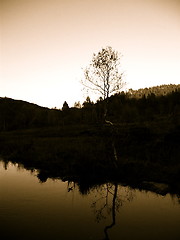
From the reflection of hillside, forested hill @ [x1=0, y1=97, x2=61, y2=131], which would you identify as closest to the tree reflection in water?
the reflection of hillside

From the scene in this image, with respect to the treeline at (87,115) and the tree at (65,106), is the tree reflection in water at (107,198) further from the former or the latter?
the tree at (65,106)

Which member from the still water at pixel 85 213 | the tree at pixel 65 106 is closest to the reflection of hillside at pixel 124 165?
the still water at pixel 85 213

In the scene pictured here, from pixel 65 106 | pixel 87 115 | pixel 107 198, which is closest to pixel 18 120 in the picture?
pixel 65 106

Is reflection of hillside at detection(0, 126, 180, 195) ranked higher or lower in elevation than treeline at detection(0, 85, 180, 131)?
lower

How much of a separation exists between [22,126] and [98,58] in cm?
9003

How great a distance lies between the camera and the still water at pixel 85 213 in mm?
11383

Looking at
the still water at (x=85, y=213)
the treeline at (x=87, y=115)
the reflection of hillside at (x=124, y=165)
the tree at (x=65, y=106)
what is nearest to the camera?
the still water at (x=85, y=213)

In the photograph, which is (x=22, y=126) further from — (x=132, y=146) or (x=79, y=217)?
(x=79, y=217)

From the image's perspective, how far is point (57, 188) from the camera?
64.1 feet

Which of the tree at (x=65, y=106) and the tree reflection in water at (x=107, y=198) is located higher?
the tree at (x=65, y=106)

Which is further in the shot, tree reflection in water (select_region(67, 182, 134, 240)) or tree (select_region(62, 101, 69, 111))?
tree (select_region(62, 101, 69, 111))

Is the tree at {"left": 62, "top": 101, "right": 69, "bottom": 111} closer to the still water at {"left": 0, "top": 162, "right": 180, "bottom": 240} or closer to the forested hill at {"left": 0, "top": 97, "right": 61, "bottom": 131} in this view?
the forested hill at {"left": 0, "top": 97, "right": 61, "bottom": 131}

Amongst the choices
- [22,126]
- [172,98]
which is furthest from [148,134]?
[172,98]

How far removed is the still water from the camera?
1138 cm
